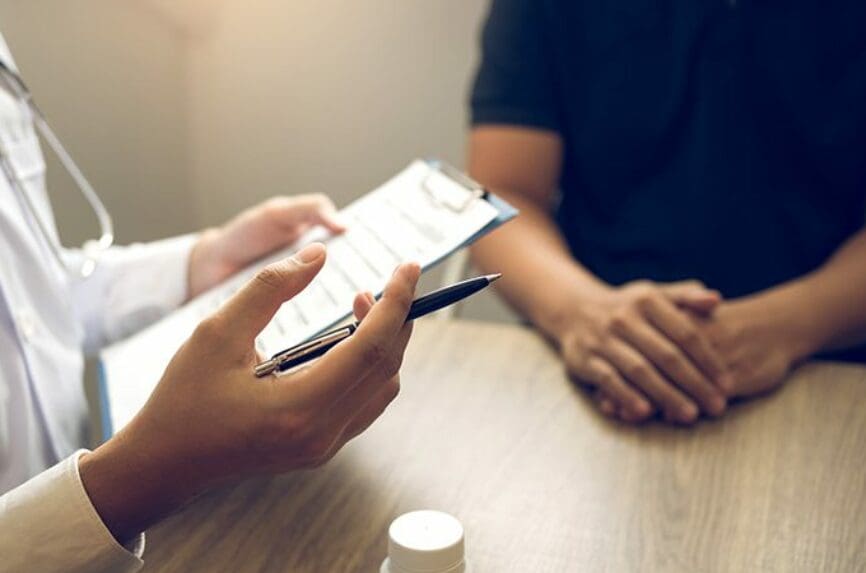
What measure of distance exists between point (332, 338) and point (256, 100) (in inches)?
45.0

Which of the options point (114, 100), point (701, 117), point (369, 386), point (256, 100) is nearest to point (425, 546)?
point (369, 386)

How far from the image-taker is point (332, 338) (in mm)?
534

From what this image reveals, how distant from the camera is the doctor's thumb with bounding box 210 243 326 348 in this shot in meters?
0.50

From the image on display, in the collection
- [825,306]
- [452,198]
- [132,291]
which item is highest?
[452,198]

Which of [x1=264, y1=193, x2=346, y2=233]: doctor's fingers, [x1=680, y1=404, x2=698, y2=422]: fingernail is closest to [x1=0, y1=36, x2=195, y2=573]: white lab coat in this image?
[x1=264, y1=193, x2=346, y2=233]: doctor's fingers

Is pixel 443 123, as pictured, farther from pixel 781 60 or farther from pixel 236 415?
pixel 236 415

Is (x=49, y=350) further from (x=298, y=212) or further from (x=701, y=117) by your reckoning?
(x=701, y=117)

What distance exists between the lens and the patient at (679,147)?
101 centimetres

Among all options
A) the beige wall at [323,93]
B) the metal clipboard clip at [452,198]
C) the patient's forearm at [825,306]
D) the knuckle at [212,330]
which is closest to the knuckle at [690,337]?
the patient's forearm at [825,306]

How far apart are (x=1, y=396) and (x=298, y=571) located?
27cm

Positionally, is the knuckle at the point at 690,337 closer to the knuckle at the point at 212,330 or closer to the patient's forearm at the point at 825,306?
the patient's forearm at the point at 825,306

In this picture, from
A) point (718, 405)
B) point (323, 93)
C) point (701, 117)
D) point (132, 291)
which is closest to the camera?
point (718, 405)

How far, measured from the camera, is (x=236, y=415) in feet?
1.63

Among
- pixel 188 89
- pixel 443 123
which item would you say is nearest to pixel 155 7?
pixel 188 89
